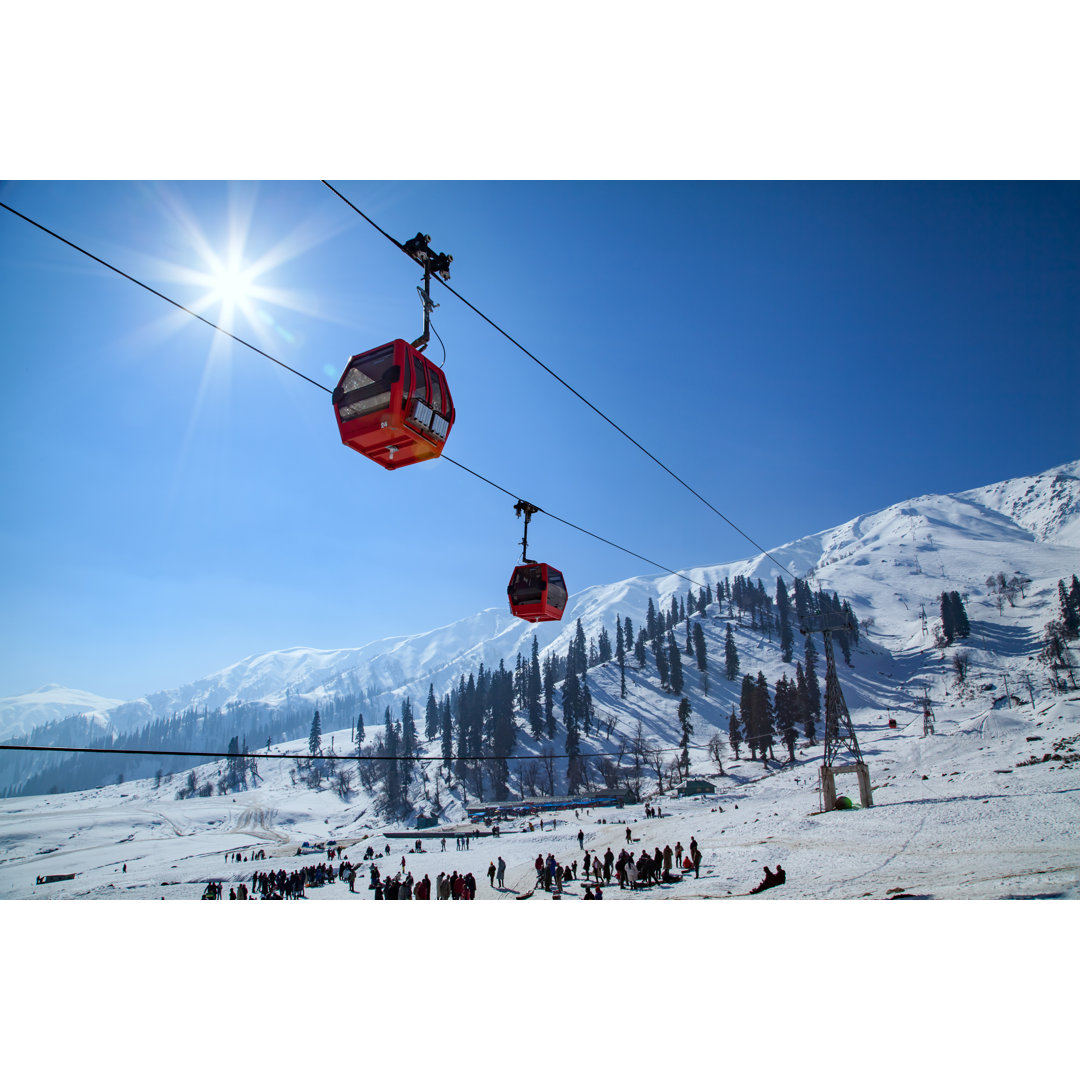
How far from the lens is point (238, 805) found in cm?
11488

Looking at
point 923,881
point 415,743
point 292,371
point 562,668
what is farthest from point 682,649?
point 292,371

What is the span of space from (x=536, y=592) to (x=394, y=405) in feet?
27.6

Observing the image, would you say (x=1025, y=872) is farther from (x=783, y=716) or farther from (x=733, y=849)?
(x=783, y=716)

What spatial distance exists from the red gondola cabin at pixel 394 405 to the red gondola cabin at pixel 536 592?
7.32 meters

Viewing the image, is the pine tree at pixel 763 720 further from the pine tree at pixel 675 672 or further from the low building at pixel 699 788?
the pine tree at pixel 675 672

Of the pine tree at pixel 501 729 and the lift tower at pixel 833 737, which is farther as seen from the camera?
the pine tree at pixel 501 729

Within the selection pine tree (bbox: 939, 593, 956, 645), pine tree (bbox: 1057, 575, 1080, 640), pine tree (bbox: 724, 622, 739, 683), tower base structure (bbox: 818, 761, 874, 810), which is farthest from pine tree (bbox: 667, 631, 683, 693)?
tower base structure (bbox: 818, 761, 874, 810)

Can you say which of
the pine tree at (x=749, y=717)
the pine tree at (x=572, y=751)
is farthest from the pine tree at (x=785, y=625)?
the pine tree at (x=572, y=751)

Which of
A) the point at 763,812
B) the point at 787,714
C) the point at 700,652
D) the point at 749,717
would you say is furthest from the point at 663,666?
the point at 763,812

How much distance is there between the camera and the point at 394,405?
807 centimetres

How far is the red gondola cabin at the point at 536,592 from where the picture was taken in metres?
15.6

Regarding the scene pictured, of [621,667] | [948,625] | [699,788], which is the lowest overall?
[699,788]

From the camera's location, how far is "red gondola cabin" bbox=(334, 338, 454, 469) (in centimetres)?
816

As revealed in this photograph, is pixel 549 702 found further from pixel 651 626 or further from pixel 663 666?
pixel 651 626
